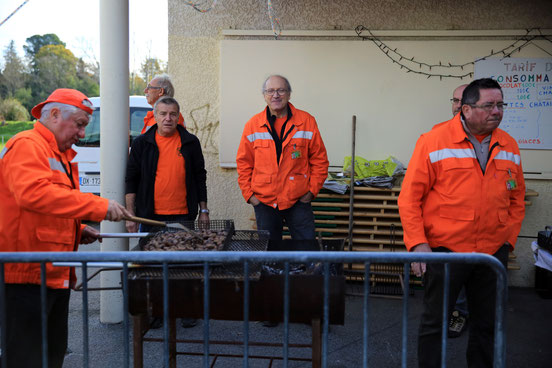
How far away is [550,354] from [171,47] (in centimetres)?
532

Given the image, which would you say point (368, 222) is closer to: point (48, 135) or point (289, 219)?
point (289, 219)

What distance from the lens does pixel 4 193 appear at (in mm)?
2742

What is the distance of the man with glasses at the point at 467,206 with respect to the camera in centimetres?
325

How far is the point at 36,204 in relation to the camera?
2633 millimetres

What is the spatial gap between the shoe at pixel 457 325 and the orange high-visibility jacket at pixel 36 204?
3.38 m

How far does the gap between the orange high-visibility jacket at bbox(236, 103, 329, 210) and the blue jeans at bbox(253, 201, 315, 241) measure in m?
0.08

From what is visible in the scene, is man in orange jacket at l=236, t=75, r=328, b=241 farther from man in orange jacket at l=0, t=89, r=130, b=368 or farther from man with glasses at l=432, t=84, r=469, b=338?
man in orange jacket at l=0, t=89, r=130, b=368

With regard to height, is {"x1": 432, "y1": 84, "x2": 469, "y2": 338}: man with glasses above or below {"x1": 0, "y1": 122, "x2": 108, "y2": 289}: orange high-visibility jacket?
below

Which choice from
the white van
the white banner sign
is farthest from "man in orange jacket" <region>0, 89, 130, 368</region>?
the white van

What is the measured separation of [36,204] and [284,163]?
96.4 inches

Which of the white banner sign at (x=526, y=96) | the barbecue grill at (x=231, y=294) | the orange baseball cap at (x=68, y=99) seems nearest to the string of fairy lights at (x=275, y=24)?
the white banner sign at (x=526, y=96)

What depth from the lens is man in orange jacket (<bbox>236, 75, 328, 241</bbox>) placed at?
15.3 ft

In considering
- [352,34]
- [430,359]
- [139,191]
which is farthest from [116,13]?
[430,359]

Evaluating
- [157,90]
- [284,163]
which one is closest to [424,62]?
[284,163]
